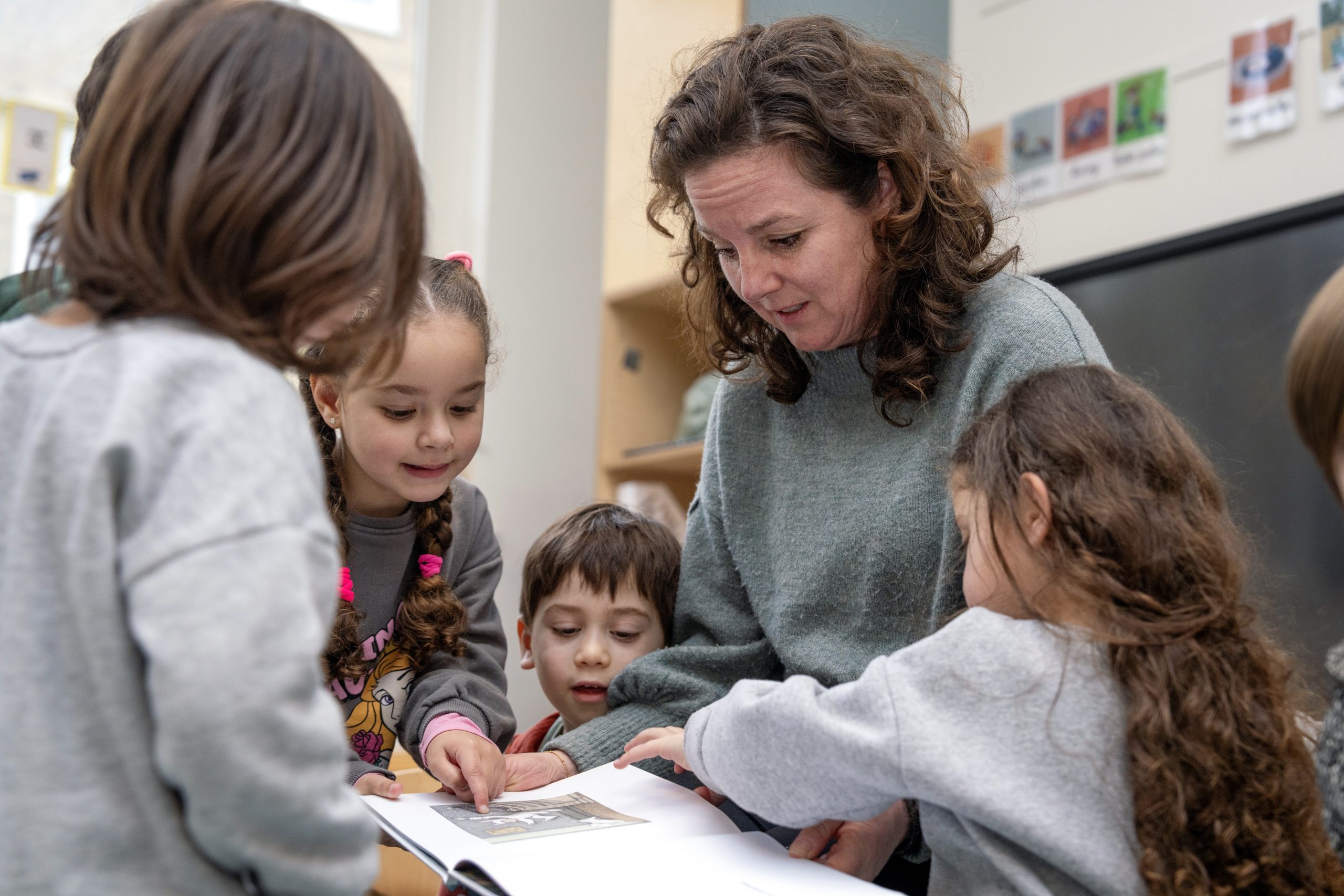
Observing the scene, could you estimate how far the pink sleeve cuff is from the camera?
1.12m

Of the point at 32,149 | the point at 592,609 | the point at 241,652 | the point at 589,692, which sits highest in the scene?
the point at 32,149

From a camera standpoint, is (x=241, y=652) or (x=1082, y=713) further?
(x=1082, y=713)

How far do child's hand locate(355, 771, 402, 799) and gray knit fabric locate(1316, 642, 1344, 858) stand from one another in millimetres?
729

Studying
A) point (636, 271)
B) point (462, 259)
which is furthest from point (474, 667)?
point (636, 271)

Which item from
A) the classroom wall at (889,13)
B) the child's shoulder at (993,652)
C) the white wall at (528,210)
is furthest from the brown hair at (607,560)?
the classroom wall at (889,13)

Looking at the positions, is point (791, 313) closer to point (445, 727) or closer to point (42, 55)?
point (445, 727)

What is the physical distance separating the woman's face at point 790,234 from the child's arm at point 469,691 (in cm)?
43

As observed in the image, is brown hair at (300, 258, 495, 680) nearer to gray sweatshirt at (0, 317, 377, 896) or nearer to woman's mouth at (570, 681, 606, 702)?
woman's mouth at (570, 681, 606, 702)

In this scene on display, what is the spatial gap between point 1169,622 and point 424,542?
76cm

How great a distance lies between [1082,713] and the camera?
2.54ft

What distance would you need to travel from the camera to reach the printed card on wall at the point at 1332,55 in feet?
6.19

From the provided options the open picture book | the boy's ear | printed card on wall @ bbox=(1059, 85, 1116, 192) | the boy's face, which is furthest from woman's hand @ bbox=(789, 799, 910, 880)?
printed card on wall @ bbox=(1059, 85, 1116, 192)

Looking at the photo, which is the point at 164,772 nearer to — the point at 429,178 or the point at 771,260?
the point at 771,260

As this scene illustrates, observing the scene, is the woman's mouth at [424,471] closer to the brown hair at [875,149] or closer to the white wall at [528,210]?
the brown hair at [875,149]
